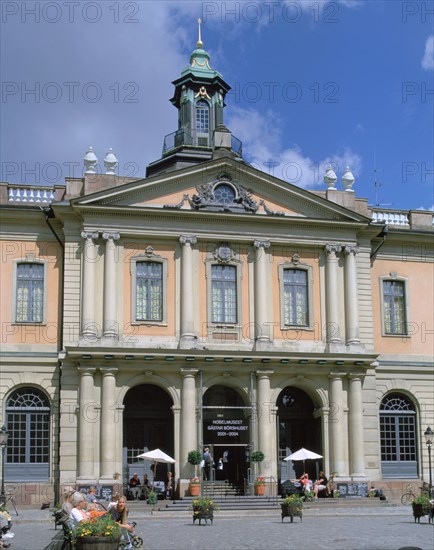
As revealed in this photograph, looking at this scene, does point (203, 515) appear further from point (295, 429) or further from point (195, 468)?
point (295, 429)

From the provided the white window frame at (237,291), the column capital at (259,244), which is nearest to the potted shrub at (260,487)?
the white window frame at (237,291)

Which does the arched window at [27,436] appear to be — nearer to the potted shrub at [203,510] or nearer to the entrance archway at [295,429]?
the entrance archway at [295,429]

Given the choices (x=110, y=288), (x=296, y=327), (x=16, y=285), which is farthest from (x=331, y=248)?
(x=16, y=285)

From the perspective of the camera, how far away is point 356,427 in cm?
3912

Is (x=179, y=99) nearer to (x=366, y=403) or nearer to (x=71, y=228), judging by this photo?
(x=71, y=228)

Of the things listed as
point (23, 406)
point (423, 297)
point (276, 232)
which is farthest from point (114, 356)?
point (423, 297)

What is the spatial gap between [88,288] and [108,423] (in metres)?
5.31

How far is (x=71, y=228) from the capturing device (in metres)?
38.6

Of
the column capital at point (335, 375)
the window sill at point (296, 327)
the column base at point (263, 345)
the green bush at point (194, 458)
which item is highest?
the window sill at point (296, 327)

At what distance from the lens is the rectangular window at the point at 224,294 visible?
39344 millimetres

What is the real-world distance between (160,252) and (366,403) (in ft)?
34.6

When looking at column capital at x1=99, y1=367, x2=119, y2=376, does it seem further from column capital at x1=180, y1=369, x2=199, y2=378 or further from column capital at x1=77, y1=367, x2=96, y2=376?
column capital at x1=180, y1=369, x2=199, y2=378

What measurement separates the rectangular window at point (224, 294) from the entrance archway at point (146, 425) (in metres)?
3.97

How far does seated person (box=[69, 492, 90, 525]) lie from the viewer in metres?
18.7
